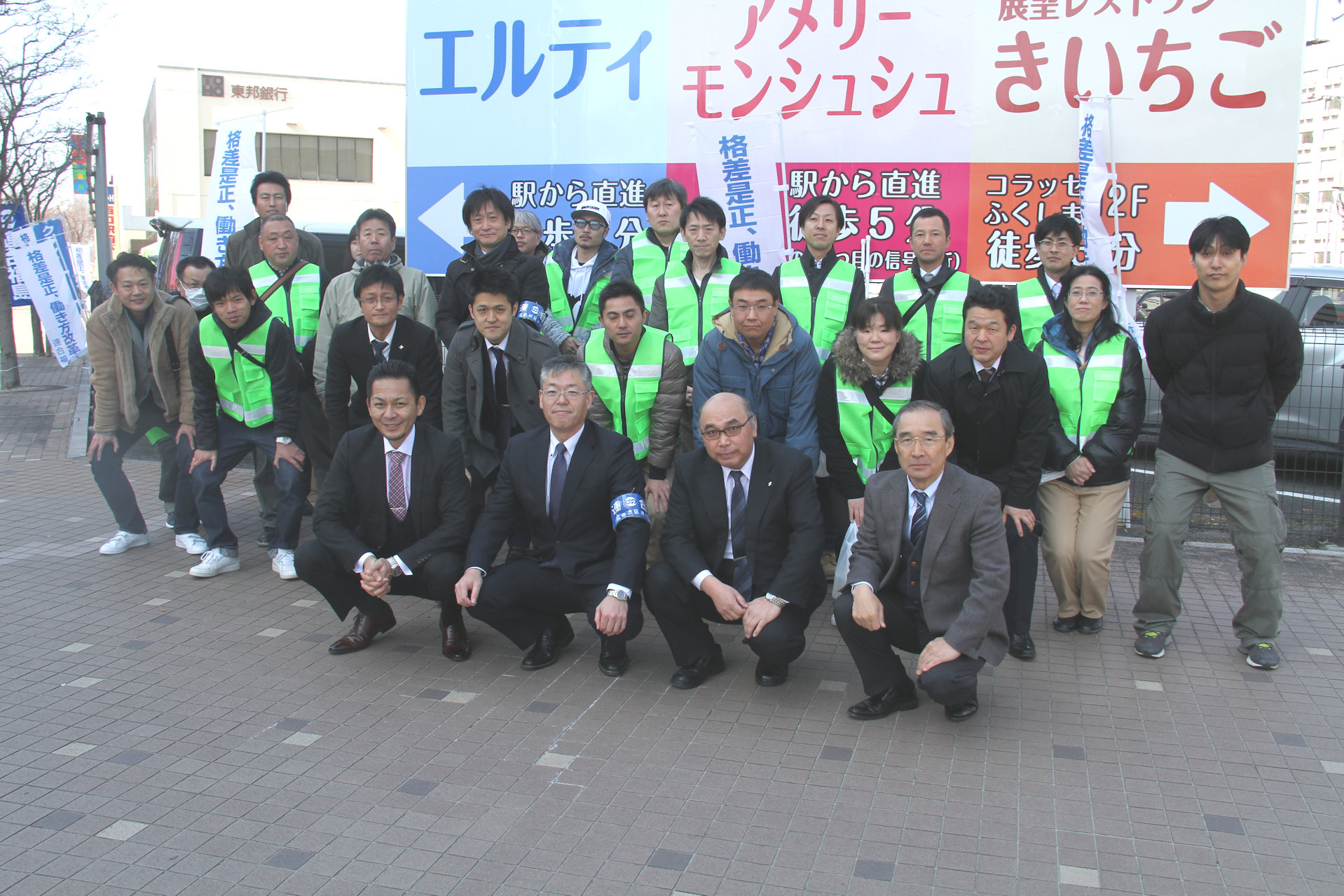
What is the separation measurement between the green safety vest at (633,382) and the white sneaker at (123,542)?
10.6ft

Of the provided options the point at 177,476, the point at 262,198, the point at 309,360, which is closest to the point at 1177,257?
the point at 309,360

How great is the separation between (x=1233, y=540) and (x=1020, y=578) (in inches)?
38.0

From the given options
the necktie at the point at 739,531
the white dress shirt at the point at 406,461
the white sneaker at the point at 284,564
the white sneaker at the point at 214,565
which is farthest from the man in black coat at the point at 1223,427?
the white sneaker at the point at 214,565

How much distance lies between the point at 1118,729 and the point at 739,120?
4.06m

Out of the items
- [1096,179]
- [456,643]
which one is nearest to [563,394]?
[456,643]

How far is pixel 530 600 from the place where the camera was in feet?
13.6

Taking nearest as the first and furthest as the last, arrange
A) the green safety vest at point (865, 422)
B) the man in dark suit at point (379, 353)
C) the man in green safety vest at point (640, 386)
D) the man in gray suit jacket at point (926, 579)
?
the man in gray suit jacket at point (926, 579), the green safety vest at point (865, 422), the man in green safety vest at point (640, 386), the man in dark suit at point (379, 353)

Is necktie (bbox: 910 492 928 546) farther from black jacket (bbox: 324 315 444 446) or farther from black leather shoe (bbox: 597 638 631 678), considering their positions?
black jacket (bbox: 324 315 444 446)

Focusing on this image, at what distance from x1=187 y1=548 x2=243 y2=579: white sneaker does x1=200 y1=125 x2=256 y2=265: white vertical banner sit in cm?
440

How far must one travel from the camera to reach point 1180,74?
5590 millimetres

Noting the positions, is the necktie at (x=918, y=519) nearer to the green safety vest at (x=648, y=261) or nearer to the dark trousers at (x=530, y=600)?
the dark trousers at (x=530, y=600)

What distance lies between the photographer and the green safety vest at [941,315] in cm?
479

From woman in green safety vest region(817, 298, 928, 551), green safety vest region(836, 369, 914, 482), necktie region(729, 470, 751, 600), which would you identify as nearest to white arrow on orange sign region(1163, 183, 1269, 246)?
woman in green safety vest region(817, 298, 928, 551)

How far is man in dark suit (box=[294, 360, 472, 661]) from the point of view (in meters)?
4.24
